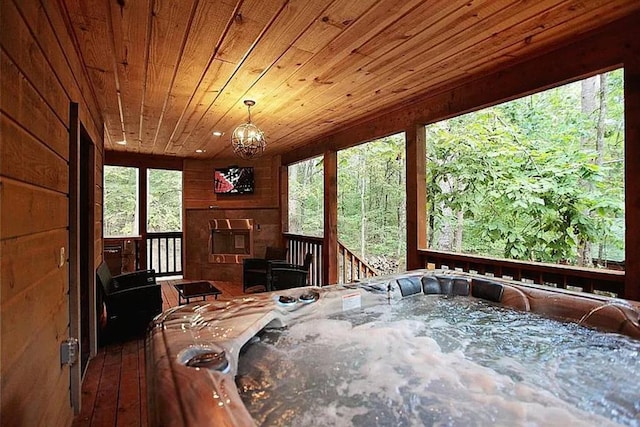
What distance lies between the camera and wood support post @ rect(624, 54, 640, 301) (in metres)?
1.91

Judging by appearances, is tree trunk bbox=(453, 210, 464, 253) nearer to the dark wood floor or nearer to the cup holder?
the dark wood floor

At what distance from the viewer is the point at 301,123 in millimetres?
4113

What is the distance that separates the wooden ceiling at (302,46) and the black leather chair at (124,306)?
1.74m

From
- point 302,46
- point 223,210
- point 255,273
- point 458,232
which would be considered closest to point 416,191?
point 302,46

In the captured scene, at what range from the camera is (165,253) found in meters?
6.66

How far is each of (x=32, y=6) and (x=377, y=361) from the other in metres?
1.98

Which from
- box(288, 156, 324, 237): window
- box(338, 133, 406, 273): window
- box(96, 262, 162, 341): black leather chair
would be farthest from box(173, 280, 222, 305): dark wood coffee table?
box(288, 156, 324, 237): window

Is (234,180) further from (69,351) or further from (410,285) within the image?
(69,351)

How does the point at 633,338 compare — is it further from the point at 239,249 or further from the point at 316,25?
the point at 239,249

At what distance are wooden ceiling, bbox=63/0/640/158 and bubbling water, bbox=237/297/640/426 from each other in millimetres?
1663

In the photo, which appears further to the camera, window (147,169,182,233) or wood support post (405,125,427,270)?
window (147,169,182,233)

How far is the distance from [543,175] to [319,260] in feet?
10.0

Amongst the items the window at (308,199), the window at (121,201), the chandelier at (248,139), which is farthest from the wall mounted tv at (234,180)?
the chandelier at (248,139)

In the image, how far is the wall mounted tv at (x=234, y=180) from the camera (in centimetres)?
645
